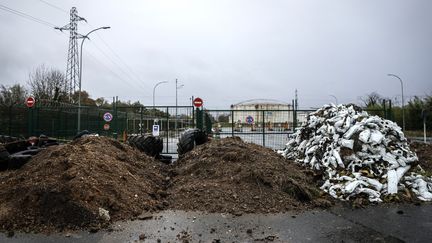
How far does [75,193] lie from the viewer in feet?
19.5

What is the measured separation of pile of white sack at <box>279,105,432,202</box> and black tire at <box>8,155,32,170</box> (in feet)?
24.3

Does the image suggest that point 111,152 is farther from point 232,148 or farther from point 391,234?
point 391,234

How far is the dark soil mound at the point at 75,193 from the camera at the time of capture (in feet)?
18.4

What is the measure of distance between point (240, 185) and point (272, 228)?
Result: 1.75 m

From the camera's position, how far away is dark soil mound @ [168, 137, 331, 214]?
21.5 feet

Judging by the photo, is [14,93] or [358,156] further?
[14,93]

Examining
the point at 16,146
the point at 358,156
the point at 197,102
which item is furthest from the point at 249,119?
the point at 16,146

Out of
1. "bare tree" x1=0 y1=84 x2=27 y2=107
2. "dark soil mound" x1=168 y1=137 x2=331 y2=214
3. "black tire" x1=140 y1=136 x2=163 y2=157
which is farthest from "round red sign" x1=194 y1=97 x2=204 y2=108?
"bare tree" x1=0 y1=84 x2=27 y2=107

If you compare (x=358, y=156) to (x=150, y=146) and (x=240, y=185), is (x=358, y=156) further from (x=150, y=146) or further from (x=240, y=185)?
(x=150, y=146)

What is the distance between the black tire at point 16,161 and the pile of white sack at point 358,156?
24.3 feet

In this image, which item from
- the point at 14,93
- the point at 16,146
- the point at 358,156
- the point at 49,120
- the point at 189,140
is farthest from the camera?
the point at 14,93

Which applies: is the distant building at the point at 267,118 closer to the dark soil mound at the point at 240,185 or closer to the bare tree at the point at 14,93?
the dark soil mound at the point at 240,185

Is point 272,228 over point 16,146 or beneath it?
beneath

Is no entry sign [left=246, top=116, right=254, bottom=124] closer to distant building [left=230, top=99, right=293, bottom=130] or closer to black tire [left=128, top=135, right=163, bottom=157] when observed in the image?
distant building [left=230, top=99, right=293, bottom=130]
